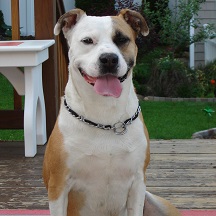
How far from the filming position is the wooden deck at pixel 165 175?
426 centimetres

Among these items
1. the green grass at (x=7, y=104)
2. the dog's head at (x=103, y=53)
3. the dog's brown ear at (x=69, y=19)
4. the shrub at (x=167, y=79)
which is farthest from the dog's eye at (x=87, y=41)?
the shrub at (x=167, y=79)

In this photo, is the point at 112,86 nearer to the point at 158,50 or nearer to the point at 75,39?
the point at 75,39

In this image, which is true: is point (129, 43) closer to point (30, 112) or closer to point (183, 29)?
point (30, 112)

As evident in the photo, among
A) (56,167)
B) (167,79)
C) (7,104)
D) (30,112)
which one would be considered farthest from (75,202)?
(167,79)

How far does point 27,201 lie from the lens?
424 centimetres

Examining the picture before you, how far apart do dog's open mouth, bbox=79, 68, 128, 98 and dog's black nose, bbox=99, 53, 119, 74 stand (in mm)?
63

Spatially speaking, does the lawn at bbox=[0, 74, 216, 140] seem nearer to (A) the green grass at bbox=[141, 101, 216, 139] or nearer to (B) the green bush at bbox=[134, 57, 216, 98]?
(A) the green grass at bbox=[141, 101, 216, 139]

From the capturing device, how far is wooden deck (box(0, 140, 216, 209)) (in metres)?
4.26

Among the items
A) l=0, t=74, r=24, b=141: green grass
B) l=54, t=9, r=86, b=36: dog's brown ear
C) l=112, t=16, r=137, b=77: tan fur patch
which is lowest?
l=0, t=74, r=24, b=141: green grass

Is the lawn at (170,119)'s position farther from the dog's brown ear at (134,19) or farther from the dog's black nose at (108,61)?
the dog's black nose at (108,61)

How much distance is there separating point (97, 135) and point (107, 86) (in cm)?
27

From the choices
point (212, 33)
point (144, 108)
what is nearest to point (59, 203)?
point (144, 108)

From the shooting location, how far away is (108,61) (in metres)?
Result: 3.02

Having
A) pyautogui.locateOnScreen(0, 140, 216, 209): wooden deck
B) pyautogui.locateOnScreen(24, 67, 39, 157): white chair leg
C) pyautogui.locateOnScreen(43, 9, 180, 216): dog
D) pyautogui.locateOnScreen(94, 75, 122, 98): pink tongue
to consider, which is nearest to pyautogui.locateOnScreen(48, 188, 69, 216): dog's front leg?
pyautogui.locateOnScreen(43, 9, 180, 216): dog
